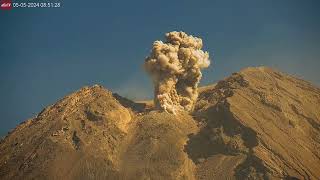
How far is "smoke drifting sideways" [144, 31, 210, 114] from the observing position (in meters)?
77.5

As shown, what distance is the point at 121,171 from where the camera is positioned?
6512 centimetres

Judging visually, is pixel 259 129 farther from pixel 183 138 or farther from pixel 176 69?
pixel 176 69

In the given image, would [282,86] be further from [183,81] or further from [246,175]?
[246,175]

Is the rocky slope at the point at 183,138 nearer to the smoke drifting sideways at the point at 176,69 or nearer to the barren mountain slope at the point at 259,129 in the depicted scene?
the barren mountain slope at the point at 259,129

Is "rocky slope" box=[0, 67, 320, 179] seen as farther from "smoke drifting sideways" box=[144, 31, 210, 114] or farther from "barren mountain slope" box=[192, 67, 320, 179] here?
"smoke drifting sideways" box=[144, 31, 210, 114]

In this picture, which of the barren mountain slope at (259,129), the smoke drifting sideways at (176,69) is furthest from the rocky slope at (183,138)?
the smoke drifting sideways at (176,69)

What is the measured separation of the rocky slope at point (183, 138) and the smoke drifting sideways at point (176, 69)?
98.6 inches

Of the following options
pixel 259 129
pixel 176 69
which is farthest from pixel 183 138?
pixel 176 69

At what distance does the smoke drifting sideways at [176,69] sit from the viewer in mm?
77500

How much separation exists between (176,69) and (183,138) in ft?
37.7

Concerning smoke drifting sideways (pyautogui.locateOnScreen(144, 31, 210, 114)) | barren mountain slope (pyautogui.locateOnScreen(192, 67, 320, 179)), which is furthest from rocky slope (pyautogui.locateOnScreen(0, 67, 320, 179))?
smoke drifting sideways (pyautogui.locateOnScreen(144, 31, 210, 114))

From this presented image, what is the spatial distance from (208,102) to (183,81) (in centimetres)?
483

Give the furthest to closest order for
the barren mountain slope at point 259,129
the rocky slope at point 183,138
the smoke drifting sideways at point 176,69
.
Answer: the smoke drifting sideways at point 176,69, the rocky slope at point 183,138, the barren mountain slope at point 259,129

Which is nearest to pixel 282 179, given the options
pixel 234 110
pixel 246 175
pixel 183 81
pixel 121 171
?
pixel 246 175
